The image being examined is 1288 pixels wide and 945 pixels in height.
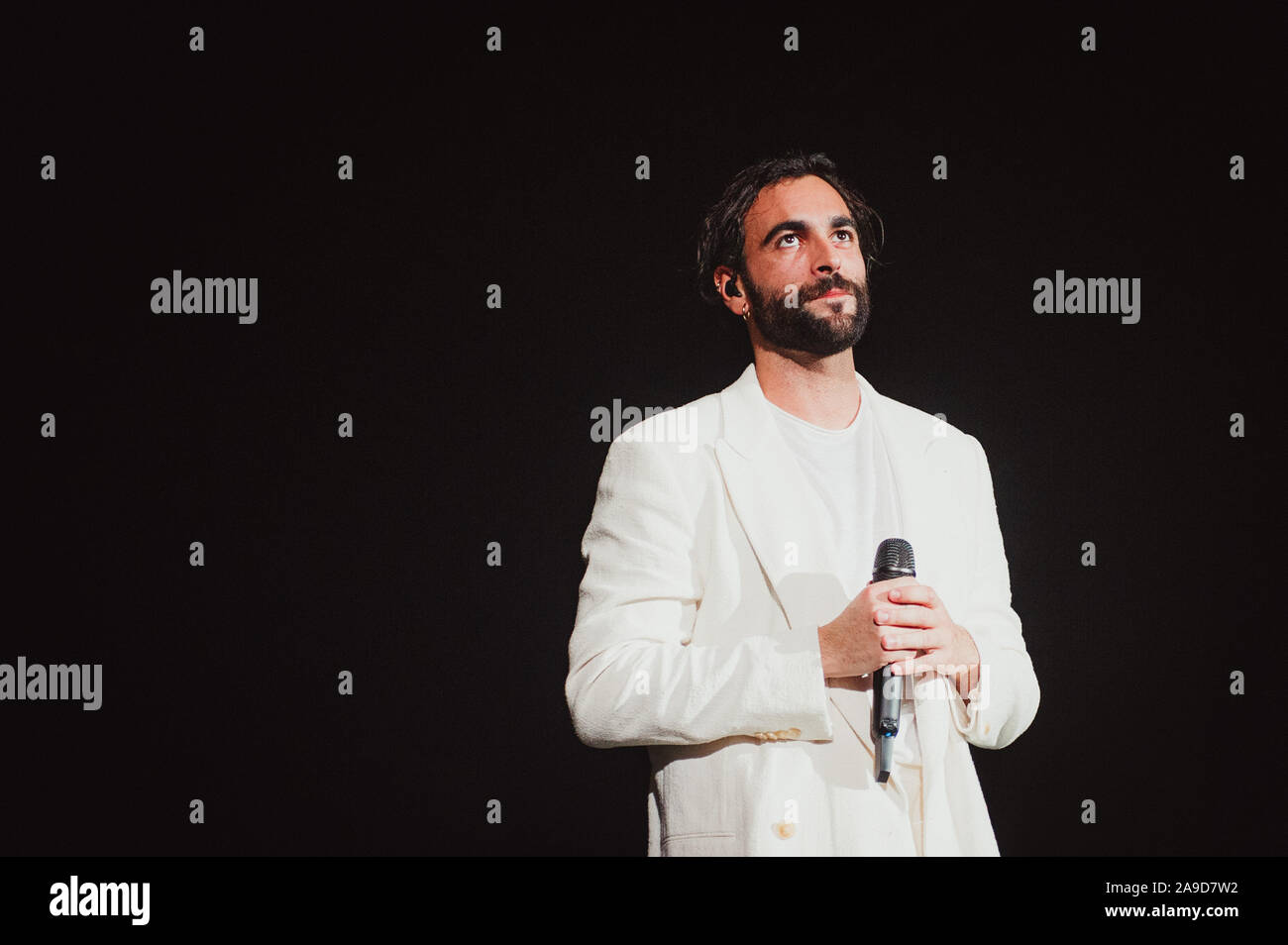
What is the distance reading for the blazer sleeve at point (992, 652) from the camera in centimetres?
239

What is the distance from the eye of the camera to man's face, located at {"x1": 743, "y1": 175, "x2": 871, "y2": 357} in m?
2.59

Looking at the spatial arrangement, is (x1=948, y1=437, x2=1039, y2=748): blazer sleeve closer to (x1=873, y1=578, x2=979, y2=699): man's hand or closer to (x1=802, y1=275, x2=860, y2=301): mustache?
(x1=873, y1=578, x2=979, y2=699): man's hand

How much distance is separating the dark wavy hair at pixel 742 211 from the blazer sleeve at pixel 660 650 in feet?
1.55

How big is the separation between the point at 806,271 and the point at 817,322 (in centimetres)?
10

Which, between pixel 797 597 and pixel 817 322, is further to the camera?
pixel 817 322

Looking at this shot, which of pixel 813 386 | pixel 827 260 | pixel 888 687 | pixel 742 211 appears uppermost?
pixel 742 211

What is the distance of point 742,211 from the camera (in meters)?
2.72

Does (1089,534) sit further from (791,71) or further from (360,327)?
(360,327)

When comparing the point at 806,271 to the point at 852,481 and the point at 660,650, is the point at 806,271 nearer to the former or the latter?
the point at 852,481

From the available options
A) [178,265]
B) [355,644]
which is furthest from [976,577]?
[178,265]

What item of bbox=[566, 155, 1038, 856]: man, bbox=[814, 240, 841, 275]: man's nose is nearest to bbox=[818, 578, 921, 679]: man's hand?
bbox=[566, 155, 1038, 856]: man

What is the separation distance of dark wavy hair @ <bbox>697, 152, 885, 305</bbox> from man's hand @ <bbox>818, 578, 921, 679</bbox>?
0.79 meters

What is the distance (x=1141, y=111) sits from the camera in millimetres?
2971

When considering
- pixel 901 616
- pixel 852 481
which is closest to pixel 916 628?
pixel 901 616
